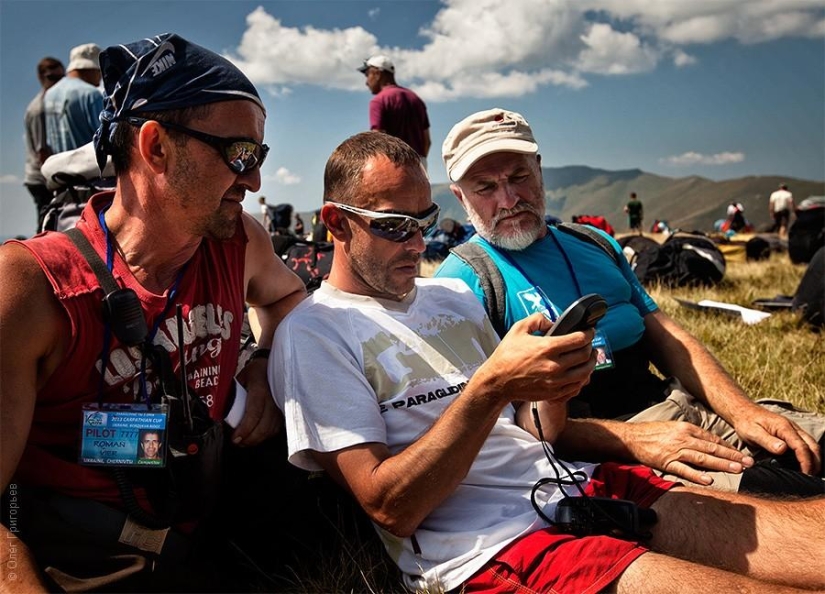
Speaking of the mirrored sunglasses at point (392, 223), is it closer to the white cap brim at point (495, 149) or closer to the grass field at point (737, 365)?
the white cap brim at point (495, 149)

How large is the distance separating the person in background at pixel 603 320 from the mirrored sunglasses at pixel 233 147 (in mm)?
1275

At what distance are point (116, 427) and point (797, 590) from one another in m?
2.13

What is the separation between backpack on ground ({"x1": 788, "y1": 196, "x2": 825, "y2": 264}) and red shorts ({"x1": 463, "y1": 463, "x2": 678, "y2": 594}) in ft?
35.9

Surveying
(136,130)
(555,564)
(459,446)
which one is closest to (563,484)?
(555,564)

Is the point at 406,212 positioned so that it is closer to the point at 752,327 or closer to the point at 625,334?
the point at 625,334

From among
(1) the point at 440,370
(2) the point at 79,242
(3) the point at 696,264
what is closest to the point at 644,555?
(1) the point at 440,370

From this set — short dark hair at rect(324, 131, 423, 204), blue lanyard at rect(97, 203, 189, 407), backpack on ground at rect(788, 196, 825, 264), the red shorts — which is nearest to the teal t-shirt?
short dark hair at rect(324, 131, 423, 204)

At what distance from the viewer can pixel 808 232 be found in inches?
447

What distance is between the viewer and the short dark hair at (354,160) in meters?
2.55

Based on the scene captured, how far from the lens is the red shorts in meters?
2.00

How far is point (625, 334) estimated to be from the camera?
333cm

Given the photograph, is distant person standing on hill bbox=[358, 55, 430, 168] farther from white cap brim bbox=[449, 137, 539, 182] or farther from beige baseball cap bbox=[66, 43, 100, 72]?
white cap brim bbox=[449, 137, 539, 182]

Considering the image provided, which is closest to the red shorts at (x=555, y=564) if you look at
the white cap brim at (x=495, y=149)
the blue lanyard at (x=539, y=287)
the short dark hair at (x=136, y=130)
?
the blue lanyard at (x=539, y=287)

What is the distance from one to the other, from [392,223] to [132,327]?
1004 mm
